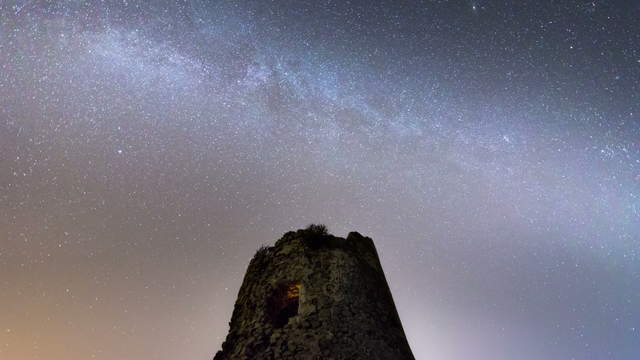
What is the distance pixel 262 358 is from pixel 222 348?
1031 mm

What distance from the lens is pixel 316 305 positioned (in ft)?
24.7

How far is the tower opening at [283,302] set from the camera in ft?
26.5

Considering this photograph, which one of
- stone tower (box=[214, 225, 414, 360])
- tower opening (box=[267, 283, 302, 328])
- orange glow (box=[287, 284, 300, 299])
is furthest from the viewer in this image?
orange glow (box=[287, 284, 300, 299])

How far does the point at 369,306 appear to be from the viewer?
769 centimetres

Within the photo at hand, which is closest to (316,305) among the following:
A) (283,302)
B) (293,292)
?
(293,292)

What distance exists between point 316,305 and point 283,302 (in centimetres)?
102

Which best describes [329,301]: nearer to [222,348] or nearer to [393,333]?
[393,333]

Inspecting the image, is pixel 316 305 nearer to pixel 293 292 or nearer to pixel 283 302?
pixel 293 292

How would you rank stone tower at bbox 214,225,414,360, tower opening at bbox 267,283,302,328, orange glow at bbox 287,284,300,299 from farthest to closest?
orange glow at bbox 287,284,300,299 → tower opening at bbox 267,283,302,328 → stone tower at bbox 214,225,414,360

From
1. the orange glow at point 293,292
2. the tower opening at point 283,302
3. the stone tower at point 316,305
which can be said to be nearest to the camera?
the stone tower at point 316,305

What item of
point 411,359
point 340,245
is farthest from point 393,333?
point 340,245

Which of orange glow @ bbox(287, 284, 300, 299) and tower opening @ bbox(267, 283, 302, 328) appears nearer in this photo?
tower opening @ bbox(267, 283, 302, 328)

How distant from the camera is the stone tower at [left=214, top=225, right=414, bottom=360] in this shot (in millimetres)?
7016

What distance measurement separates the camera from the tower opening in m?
8.08
